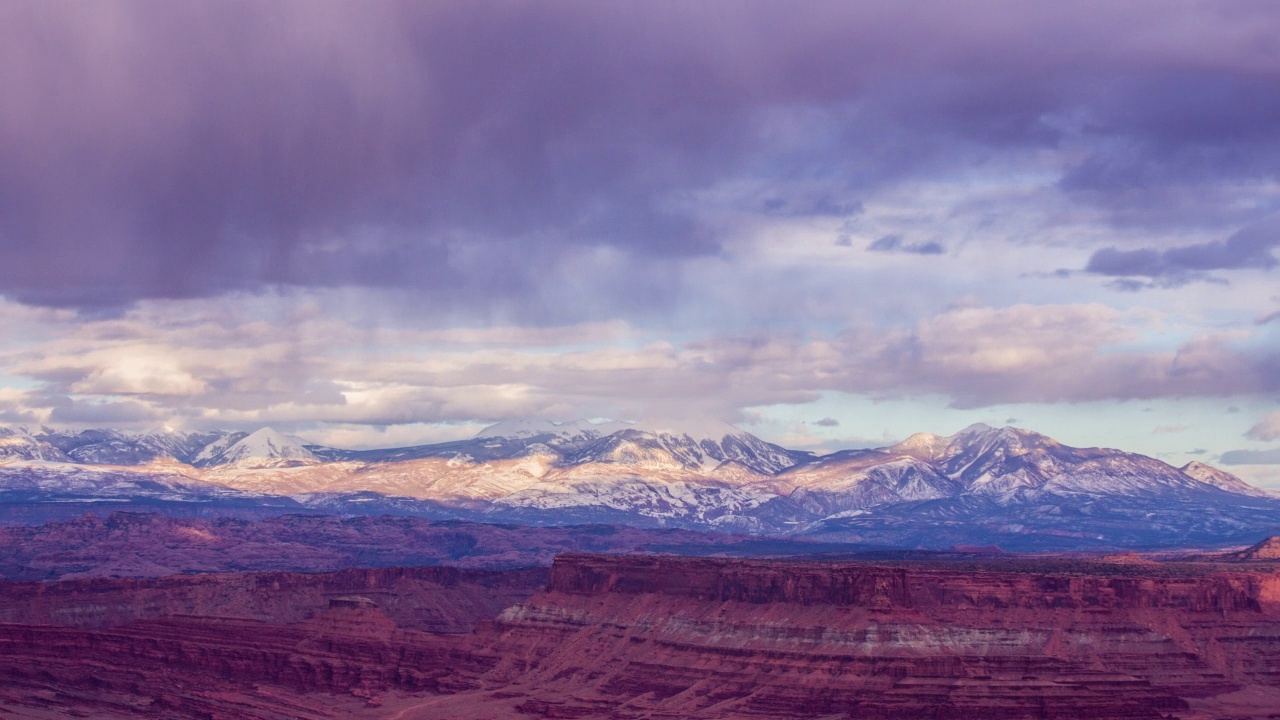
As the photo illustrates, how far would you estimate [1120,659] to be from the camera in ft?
608

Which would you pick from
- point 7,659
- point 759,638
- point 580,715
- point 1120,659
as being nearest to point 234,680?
point 7,659

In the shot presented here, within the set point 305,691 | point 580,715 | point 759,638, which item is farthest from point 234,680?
point 759,638

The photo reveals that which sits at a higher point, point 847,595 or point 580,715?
point 847,595

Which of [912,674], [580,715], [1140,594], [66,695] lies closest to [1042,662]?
[912,674]

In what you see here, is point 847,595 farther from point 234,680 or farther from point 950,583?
point 234,680

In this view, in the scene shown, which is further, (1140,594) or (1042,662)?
(1140,594)

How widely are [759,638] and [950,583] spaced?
2199 cm

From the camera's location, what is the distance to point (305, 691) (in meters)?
197

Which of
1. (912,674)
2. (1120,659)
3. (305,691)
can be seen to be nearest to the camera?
(912,674)

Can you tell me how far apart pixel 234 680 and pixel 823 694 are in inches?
2682

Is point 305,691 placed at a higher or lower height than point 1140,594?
lower

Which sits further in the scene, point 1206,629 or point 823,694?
point 1206,629

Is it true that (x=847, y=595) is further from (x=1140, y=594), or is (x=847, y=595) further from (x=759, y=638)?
(x=1140, y=594)

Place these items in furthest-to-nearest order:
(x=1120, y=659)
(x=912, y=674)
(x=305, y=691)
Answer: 1. (x=305, y=691)
2. (x=1120, y=659)
3. (x=912, y=674)
